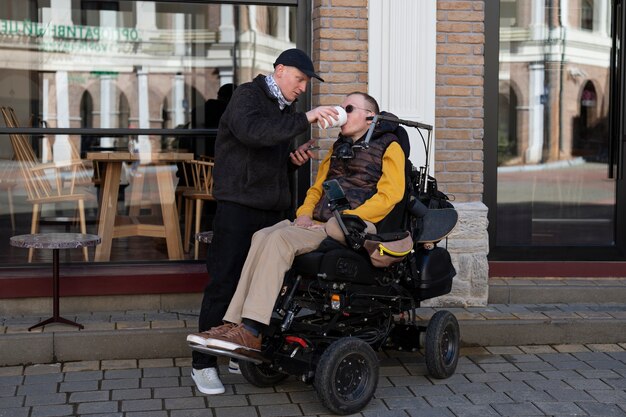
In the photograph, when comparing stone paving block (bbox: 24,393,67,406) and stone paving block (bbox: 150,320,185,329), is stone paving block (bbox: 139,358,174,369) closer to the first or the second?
stone paving block (bbox: 150,320,185,329)

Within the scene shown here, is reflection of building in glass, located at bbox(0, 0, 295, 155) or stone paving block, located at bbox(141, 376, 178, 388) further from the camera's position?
reflection of building in glass, located at bbox(0, 0, 295, 155)

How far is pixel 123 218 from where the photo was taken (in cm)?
822

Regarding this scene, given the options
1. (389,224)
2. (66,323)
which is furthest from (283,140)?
(66,323)

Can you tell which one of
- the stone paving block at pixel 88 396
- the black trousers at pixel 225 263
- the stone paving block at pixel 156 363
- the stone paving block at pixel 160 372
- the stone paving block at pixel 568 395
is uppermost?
the black trousers at pixel 225 263

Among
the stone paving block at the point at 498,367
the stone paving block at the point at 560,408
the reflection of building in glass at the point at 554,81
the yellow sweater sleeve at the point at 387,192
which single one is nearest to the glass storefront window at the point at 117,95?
the reflection of building in glass at the point at 554,81

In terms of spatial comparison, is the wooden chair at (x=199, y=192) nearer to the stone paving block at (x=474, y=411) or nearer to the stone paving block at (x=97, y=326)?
the stone paving block at (x=97, y=326)

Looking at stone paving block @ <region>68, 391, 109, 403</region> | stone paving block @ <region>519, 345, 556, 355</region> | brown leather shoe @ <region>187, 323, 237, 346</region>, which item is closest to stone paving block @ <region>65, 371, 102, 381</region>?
stone paving block @ <region>68, 391, 109, 403</region>

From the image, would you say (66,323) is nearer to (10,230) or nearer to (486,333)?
(10,230)

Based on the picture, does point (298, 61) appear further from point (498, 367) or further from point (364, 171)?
point (498, 367)

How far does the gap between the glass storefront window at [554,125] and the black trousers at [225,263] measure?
9.73 ft

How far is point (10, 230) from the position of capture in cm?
824

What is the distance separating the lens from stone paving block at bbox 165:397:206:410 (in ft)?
17.7

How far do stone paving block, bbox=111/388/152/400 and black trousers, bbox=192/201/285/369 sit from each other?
12.2 inches

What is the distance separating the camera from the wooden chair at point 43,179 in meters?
8.05
